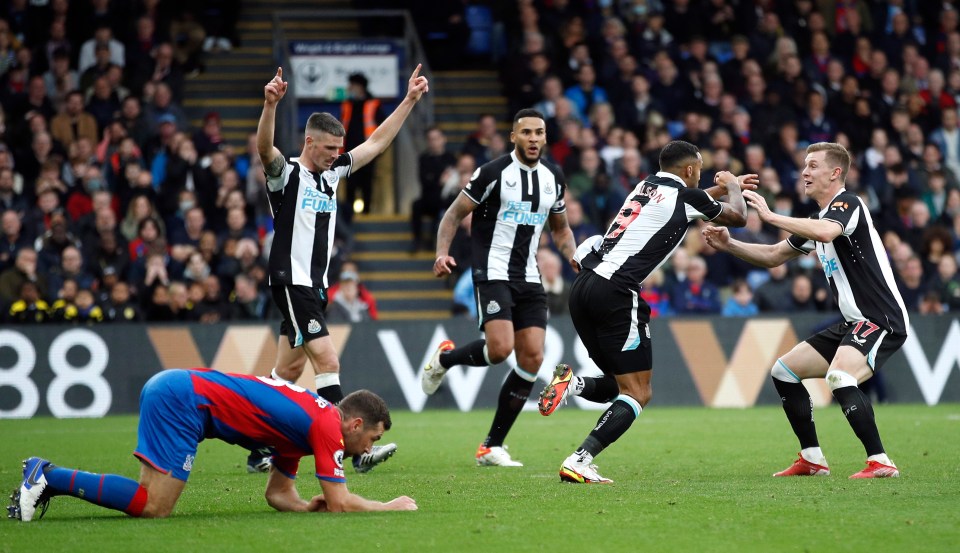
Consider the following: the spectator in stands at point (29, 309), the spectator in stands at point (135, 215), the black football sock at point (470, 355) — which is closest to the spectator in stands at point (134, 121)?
the spectator in stands at point (135, 215)

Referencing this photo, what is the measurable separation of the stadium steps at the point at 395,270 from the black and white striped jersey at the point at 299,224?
971 cm

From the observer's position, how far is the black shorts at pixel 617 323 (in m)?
8.98

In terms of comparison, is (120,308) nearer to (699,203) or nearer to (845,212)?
(699,203)

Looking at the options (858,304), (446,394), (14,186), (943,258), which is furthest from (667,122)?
(858,304)

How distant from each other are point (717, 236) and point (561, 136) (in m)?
11.7

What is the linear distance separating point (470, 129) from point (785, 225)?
1483cm

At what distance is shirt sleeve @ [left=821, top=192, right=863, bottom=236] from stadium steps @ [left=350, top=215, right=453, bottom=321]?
35.3 feet

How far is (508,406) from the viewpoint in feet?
34.6

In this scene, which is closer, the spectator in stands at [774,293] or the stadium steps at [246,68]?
the spectator in stands at [774,293]

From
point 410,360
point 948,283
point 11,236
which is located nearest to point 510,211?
point 410,360

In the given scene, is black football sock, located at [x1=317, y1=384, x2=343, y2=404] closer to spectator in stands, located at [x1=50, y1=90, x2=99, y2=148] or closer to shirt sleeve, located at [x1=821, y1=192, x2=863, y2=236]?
shirt sleeve, located at [x1=821, y1=192, x2=863, y2=236]

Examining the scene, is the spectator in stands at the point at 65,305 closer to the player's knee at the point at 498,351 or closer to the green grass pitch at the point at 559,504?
the green grass pitch at the point at 559,504

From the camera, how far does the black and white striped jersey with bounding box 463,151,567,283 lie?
10500 mm

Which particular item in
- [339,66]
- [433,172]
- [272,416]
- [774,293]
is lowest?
[774,293]
